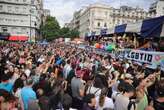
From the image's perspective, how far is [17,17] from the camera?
10488 centimetres

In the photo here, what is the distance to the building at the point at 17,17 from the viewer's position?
10369 cm

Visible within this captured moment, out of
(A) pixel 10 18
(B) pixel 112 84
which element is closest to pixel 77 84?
(B) pixel 112 84

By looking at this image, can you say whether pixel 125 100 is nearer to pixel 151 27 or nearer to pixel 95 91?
pixel 95 91

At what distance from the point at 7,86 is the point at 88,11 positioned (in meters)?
140

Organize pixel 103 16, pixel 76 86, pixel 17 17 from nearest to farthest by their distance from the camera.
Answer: pixel 76 86
pixel 17 17
pixel 103 16

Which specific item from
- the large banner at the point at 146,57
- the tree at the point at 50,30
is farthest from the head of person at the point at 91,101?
the tree at the point at 50,30

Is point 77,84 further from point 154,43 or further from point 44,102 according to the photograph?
point 154,43

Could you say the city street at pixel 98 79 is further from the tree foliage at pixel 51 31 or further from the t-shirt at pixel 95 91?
the tree foliage at pixel 51 31

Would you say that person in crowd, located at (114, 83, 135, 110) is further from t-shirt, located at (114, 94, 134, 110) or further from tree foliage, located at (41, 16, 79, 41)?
tree foliage, located at (41, 16, 79, 41)

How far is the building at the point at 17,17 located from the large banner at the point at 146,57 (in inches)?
3505

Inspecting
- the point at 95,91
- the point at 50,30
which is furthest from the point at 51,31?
the point at 95,91

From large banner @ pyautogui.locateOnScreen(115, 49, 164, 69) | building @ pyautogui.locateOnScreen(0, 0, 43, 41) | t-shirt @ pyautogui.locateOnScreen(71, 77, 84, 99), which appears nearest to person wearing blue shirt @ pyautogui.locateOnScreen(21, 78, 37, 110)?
t-shirt @ pyautogui.locateOnScreen(71, 77, 84, 99)

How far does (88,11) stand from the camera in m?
148

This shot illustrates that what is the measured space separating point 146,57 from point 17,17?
94.9 m
